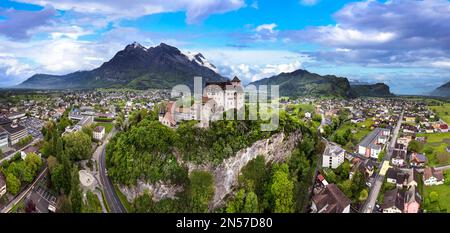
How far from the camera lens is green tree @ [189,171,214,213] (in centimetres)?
948

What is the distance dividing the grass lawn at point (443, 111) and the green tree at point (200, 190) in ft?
44.4

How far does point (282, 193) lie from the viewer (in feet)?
30.8

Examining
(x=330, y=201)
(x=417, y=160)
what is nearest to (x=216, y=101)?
(x=330, y=201)

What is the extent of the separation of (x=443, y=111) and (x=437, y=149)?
9754 millimetres

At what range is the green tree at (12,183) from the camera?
350 inches

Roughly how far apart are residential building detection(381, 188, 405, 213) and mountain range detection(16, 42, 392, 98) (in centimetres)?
2107

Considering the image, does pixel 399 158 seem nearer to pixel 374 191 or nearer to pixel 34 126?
pixel 374 191

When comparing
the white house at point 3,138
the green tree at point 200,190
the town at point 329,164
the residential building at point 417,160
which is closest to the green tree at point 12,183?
the town at point 329,164

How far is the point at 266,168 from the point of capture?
10805 millimetres

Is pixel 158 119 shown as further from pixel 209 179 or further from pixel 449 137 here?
pixel 449 137

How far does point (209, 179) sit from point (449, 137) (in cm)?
1050

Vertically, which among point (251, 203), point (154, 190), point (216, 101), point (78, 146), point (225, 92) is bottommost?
point (251, 203)

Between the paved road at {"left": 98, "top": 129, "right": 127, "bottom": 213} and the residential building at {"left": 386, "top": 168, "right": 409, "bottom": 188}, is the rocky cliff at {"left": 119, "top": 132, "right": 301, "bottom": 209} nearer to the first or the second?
the paved road at {"left": 98, "top": 129, "right": 127, "bottom": 213}

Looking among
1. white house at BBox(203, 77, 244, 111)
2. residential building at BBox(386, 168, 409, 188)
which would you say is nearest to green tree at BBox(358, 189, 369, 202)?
residential building at BBox(386, 168, 409, 188)
